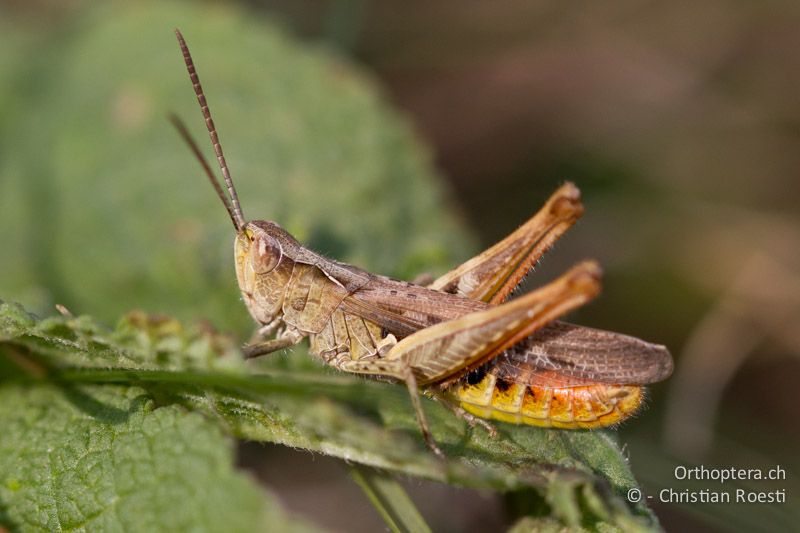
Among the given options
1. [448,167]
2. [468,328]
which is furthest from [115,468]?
[448,167]

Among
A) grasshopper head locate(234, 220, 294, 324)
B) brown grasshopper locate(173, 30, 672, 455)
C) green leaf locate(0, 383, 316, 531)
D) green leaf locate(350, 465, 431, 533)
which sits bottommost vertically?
green leaf locate(0, 383, 316, 531)

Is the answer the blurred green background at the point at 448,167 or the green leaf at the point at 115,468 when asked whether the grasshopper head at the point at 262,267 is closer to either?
the blurred green background at the point at 448,167

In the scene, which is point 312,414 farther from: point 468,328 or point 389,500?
point 468,328

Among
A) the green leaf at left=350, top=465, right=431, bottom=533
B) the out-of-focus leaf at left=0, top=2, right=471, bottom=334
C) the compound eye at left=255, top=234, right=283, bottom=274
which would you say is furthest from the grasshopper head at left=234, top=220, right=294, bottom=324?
the green leaf at left=350, top=465, right=431, bottom=533

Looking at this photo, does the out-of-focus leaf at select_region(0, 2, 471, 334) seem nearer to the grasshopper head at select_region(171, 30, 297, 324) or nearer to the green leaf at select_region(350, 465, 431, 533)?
the grasshopper head at select_region(171, 30, 297, 324)

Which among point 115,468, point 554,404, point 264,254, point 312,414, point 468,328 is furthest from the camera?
point 264,254

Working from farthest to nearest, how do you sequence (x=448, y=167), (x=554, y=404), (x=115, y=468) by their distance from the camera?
(x=448, y=167) → (x=554, y=404) → (x=115, y=468)
